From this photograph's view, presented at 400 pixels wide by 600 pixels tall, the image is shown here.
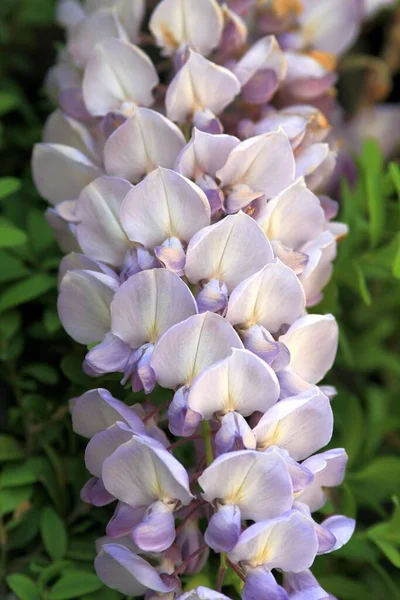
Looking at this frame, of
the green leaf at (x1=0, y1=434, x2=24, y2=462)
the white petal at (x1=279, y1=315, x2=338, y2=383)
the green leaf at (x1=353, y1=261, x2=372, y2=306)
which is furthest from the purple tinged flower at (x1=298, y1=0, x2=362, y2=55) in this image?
the green leaf at (x1=0, y1=434, x2=24, y2=462)

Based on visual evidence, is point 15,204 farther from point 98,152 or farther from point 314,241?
point 314,241

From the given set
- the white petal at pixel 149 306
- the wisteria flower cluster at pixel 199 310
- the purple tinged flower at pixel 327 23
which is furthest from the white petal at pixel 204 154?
the purple tinged flower at pixel 327 23

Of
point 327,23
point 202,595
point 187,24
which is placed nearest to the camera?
point 202,595

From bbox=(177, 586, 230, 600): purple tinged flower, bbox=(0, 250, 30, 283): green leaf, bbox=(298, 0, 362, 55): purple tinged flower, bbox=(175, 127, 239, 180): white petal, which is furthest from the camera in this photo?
bbox=(298, 0, 362, 55): purple tinged flower

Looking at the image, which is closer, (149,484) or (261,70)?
(149,484)

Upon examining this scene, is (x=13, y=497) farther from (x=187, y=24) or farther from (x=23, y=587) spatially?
(x=187, y=24)

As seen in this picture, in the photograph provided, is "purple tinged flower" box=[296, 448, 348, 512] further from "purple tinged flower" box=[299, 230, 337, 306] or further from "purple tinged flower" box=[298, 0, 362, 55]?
"purple tinged flower" box=[298, 0, 362, 55]

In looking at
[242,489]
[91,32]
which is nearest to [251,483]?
[242,489]

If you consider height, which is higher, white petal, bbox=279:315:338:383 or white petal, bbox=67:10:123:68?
white petal, bbox=67:10:123:68
